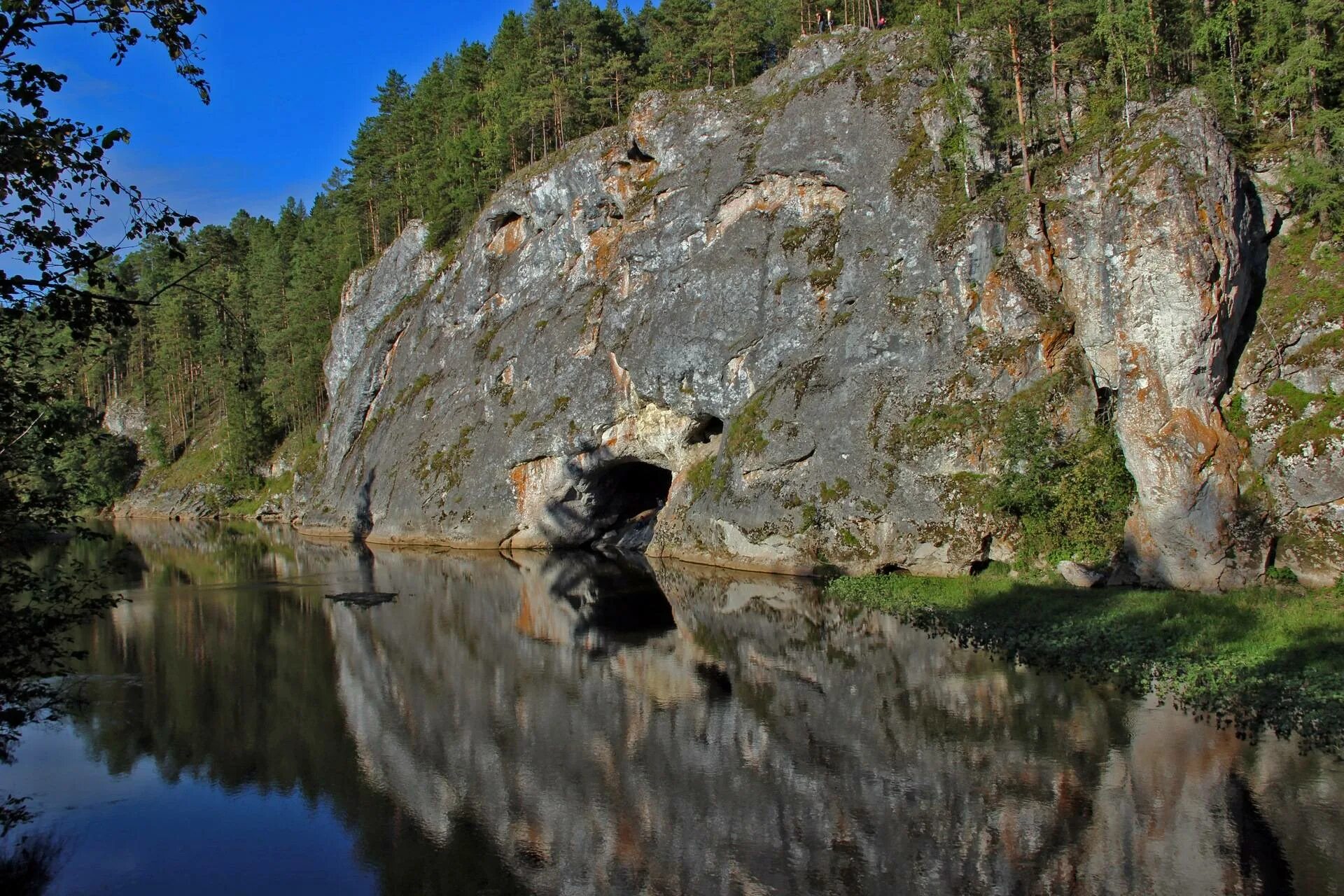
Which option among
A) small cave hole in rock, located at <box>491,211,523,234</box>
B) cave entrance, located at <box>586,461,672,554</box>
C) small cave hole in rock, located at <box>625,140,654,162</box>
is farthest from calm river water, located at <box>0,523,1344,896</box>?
small cave hole in rock, located at <box>491,211,523,234</box>

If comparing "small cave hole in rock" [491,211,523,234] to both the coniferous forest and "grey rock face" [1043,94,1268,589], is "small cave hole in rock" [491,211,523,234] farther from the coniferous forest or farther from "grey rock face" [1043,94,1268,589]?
"grey rock face" [1043,94,1268,589]

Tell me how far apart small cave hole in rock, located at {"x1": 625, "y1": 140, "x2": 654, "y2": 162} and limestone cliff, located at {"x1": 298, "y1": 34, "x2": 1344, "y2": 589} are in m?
0.21

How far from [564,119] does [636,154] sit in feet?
38.0

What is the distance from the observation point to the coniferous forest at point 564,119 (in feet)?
85.7

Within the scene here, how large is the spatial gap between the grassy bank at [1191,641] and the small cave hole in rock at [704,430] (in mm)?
17984

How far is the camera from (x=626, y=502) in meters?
50.0

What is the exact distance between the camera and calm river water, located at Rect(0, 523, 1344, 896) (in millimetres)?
10203

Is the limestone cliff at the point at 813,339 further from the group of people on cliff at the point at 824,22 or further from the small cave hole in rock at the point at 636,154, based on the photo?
the group of people on cliff at the point at 824,22

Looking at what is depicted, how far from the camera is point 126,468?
8812 cm

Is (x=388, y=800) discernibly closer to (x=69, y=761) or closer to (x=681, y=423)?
(x=69, y=761)

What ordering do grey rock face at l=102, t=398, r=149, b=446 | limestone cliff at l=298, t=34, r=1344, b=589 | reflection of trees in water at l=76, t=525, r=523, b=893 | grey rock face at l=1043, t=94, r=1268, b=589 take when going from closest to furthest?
reflection of trees in water at l=76, t=525, r=523, b=893 → grey rock face at l=1043, t=94, r=1268, b=589 → limestone cliff at l=298, t=34, r=1344, b=589 → grey rock face at l=102, t=398, r=149, b=446

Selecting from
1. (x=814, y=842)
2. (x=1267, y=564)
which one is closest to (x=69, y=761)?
(x=814, y=842)

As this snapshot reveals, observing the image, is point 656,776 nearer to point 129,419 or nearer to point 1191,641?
point 1191,641

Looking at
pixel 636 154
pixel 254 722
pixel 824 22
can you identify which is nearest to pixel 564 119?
pixel 636 154
